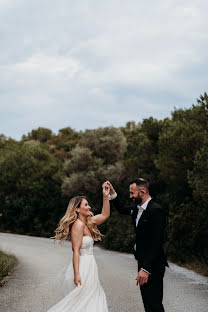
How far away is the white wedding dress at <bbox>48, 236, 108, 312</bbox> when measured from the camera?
17.8 feet

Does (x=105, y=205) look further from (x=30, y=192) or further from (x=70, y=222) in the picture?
(x=30, y=192)

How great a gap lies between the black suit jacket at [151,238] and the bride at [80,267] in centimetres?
63

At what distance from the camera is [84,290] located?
550 cm

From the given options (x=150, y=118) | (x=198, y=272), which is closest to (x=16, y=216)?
(x=150, y=118)

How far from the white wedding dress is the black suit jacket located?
2.18 ft

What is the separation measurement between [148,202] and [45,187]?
32.6 m

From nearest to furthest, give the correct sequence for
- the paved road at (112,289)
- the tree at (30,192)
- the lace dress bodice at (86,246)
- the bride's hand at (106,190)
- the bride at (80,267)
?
the bride at (80,267) → the lace dress bodice at (86,246) → the bride's hand at (106,190) → the paved road at (112,289) → the tree at (30,192)

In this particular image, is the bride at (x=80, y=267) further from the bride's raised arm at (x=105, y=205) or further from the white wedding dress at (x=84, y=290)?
the bride's raised arm at (x=105, y=205)

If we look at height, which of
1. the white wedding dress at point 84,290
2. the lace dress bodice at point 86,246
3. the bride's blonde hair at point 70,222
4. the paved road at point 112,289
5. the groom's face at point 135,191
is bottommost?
the paved road at point 112,289

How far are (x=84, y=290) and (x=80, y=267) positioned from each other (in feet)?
0.98

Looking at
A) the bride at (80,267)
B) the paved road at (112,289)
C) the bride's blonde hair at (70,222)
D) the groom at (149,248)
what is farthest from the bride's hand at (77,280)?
the paved road at (112,289)

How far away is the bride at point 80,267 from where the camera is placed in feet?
17.8

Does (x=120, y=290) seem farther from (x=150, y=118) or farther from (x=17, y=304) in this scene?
(x=150, y=118)

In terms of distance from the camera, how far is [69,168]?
114 ft
